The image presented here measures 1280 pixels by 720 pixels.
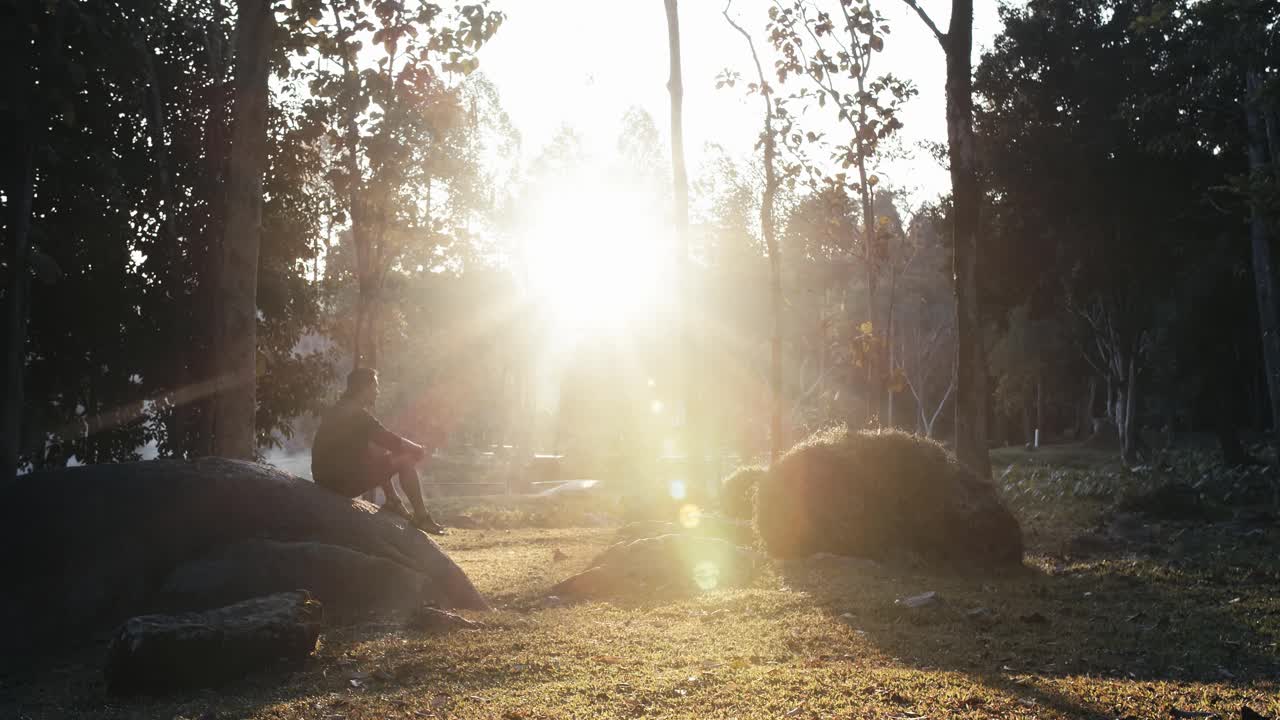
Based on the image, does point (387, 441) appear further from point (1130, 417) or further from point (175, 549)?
point (1130, 417)

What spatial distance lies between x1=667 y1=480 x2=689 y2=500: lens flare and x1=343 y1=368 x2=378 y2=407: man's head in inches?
498

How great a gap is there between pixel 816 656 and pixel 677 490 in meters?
17.8

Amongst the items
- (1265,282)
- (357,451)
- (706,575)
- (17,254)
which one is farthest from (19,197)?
(1265,282)

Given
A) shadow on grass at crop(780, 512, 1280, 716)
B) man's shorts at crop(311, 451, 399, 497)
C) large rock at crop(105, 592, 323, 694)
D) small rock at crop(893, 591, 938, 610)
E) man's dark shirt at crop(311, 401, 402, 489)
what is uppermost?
man's dark shirt at crop(311, 401, 402, 489)

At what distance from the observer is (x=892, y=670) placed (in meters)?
6.69

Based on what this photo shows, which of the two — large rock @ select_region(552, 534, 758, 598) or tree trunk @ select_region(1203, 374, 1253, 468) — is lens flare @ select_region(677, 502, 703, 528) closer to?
large rock @ select_region(552, 534, 758, 598)

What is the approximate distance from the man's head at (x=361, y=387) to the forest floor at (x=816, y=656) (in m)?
2.52

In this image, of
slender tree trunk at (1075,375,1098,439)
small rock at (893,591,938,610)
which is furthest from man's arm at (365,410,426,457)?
slender tree trunk at (1075,375,1098,439)

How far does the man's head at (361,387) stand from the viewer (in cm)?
1070

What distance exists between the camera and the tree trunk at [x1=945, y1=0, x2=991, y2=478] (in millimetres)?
14227

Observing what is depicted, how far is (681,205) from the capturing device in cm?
2309

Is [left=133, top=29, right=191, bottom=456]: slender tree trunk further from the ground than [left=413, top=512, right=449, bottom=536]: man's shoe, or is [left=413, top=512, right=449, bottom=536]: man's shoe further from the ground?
[left=133, top=29, right=191, bottom=456]: slender tree trunk

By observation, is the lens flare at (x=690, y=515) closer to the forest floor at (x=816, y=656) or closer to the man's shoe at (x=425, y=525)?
the forest floor at (x=816, y=656)

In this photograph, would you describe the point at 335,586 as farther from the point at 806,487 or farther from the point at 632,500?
the point at 632,500
